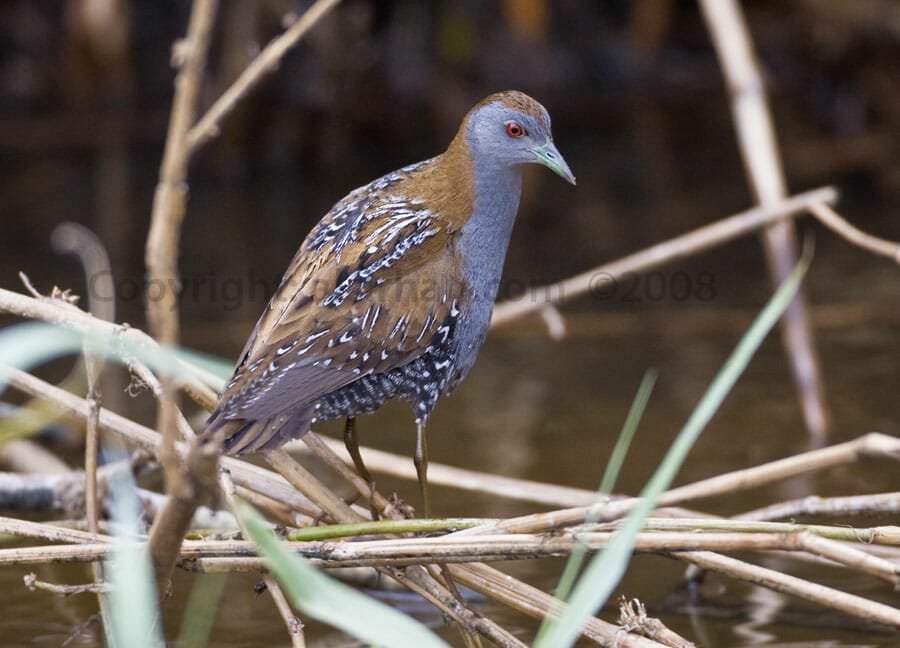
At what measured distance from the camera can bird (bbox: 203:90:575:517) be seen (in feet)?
9.12

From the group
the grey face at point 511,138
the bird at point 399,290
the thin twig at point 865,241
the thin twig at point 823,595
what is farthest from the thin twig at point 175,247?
the thin twig at point 865,241

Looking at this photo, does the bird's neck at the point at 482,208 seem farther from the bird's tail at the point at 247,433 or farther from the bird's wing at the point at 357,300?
the bird's tail at the point at 247,433

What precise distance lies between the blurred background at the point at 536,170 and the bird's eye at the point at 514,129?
1.46m

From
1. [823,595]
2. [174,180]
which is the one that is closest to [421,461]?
[823,595]

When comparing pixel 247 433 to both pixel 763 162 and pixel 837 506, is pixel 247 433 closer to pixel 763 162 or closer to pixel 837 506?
pixel 837 506

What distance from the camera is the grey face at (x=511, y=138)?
10.5ft

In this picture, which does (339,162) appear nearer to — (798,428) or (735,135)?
(735,135)

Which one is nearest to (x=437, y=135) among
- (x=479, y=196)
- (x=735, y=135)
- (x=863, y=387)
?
(x=735, y=135)

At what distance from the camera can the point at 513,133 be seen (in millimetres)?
3211

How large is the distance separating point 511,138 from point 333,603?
Result: 1782mm

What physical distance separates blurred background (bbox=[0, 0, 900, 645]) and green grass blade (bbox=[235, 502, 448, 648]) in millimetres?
2627

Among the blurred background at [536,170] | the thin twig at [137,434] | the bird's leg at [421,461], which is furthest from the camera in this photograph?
the blurred background at [536,170]

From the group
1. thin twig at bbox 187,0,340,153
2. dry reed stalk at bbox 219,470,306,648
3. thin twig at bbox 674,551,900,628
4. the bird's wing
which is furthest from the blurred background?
thin twig at bbox 187,0,340,153

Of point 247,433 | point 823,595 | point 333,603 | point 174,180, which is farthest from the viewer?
point 247,433
